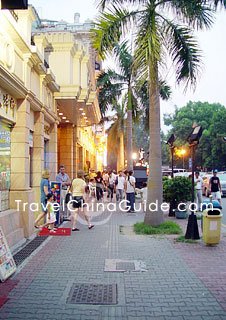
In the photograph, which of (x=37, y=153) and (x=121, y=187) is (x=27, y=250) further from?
(x=121, y=187)

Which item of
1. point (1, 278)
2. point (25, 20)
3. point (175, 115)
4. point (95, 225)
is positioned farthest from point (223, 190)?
point (175, 115)

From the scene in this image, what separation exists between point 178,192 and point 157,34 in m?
5.79

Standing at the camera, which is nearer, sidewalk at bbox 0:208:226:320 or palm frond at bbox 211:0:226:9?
sidewalk at bbox 0:208:226:320

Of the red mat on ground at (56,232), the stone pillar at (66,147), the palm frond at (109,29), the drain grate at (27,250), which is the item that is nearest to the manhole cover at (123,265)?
the drain grate at (27,250)

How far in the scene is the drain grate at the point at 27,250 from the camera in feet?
24.4

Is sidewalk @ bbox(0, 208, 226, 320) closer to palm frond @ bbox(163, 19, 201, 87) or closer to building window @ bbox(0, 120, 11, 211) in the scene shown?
building window @ bbox(0, 120, 11, 211)

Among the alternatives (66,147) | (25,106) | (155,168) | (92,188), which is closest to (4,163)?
(25,106)

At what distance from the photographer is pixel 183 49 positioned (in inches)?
425

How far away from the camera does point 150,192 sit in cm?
1105

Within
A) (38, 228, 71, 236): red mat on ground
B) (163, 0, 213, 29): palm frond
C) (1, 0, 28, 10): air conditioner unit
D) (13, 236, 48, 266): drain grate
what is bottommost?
(13, 236, 48, 266): drain grate

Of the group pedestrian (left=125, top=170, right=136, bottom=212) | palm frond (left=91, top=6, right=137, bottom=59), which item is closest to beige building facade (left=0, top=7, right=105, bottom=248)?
palm frond (left=91, top=6, right=137, bottom=59)

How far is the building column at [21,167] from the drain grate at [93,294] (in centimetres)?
406

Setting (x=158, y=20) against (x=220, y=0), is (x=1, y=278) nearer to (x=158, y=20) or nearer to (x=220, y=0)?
(x=158, y=20)

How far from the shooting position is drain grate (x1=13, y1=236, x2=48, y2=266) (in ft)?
24.4
